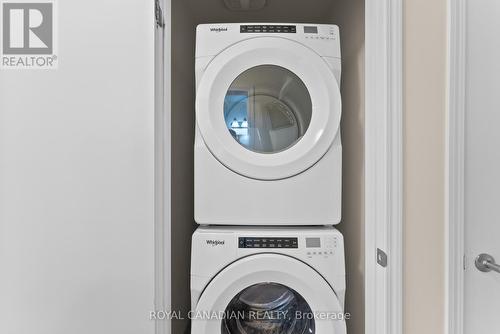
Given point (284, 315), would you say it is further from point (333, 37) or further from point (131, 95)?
point (333, 37)

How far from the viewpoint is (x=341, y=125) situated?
5.67 feet

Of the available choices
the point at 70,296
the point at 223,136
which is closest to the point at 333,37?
the point at 223,136

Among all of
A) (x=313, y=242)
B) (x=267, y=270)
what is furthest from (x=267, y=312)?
(x=313, y=242)

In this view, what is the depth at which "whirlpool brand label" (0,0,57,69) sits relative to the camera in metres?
1.14

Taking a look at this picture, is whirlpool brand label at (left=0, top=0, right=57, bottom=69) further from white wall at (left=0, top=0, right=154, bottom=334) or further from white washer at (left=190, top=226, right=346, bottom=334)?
white washer at (left=190, top=226, right=346, bottom=334)
